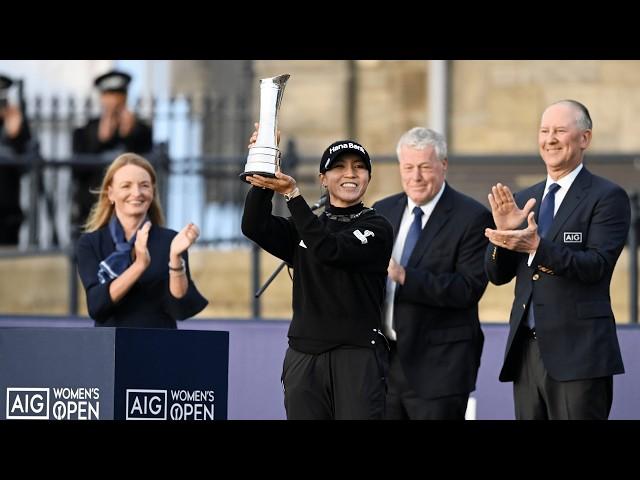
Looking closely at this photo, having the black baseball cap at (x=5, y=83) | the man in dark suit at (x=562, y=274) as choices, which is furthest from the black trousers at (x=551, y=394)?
the black baseball cap at (x=5, y=83)

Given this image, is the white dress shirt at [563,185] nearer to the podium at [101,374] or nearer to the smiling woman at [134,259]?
the smiling woman at [134,259]

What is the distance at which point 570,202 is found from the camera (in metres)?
7.66

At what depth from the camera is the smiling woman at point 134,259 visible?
315 inches

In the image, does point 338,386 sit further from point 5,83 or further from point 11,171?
A: point 5,83

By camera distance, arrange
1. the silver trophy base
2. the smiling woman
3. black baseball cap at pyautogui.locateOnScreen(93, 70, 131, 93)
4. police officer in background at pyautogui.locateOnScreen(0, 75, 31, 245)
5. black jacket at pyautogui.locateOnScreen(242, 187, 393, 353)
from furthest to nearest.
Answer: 1. police officer in background at pyautogui.locateOnScreen(0, 75, 31, 245)
2. black baseball cap at pyautogui.locateOnScreen(93, 70, 131, 93)
3. the smiling woman
4. black jacket at pyautogui.locateOnScreen(242, 187, 393, 353)
5. the silver trophy base

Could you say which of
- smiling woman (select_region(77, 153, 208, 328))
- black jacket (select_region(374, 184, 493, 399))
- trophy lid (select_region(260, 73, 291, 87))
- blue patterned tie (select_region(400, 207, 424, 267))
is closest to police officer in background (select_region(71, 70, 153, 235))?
smiling woman (select_region(77, 153, 208, 328))

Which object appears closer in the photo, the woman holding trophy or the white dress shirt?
the woman holding trophy

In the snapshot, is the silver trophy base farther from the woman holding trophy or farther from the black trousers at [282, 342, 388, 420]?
the black trousers at [282, 342, 388, 420]

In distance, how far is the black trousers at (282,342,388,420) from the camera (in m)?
6.74

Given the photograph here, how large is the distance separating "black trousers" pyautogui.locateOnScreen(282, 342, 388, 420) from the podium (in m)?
0.45

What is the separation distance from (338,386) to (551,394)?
1.31 m

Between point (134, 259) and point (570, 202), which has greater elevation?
point (570, 202)

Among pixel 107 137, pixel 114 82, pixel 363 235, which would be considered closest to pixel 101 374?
pixel 363 235
